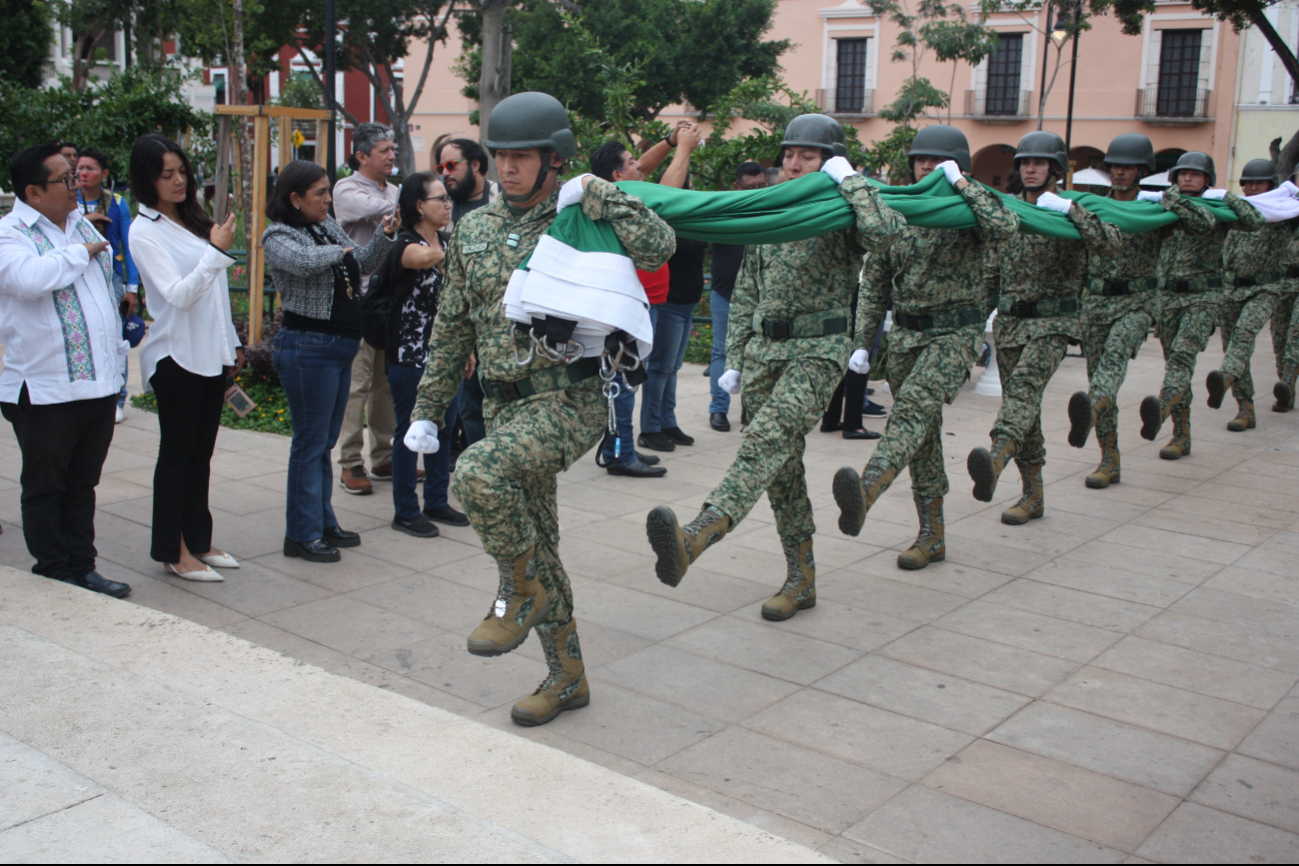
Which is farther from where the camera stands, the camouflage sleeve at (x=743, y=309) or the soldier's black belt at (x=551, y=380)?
the camouflage sleeve at (x=743, y=309)

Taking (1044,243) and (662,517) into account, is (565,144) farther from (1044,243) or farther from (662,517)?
(1044,243)

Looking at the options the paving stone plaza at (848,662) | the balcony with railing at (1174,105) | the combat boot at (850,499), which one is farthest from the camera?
the balcony with railing at (1174,105)

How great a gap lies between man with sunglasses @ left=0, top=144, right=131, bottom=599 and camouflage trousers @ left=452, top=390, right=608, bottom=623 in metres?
2.30

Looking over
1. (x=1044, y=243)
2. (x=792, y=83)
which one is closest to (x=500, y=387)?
(x=1044, y=243)

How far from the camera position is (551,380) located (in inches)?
152

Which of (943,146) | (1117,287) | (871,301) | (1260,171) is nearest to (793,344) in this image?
(871,301)

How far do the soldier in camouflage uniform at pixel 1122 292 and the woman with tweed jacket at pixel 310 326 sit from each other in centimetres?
458

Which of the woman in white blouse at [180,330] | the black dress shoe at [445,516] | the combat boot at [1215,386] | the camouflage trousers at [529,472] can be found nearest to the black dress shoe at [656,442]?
the black dress shoe at [445,516]

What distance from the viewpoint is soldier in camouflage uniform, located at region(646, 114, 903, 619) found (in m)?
4.70

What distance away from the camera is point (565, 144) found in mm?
3980

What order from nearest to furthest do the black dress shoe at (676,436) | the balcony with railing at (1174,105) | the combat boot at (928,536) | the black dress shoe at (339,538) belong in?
the combat boot at (928,536)
the black dress shoe at (339,538)
the black dress shoe at (676,436)
the balcony with railing at (1174,105)

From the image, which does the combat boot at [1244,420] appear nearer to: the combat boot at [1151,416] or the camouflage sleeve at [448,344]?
the combat boot at [1151,416]

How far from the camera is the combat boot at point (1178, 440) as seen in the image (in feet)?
28.6

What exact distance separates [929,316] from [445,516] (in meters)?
2.92
